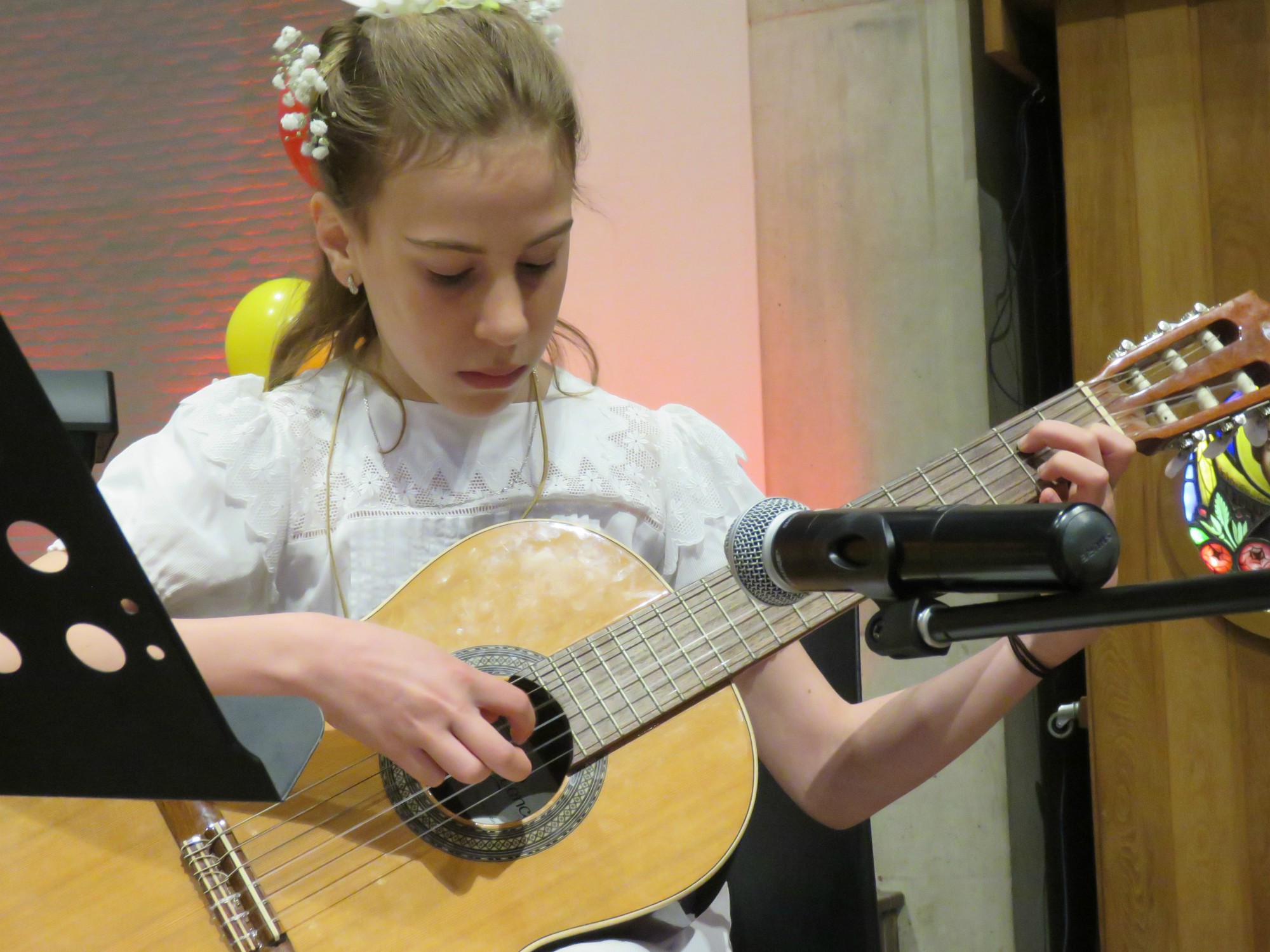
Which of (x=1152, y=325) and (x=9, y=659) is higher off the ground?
(x=9, y=659)

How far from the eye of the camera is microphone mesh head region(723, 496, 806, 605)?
668mm

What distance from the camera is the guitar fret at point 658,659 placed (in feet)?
3.72

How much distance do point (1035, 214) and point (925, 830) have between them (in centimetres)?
137

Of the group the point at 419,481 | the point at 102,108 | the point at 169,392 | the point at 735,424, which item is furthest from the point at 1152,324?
the point at 102,108

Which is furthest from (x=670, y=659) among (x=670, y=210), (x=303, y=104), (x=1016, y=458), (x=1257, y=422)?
(x=670, y=210)

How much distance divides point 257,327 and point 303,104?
3.29 feet

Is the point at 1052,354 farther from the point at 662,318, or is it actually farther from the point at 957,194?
the point at 662,318

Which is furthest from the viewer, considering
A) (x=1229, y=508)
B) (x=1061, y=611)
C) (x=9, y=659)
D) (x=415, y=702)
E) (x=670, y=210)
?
(x=670, y=210)

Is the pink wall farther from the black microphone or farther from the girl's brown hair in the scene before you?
the black microphone

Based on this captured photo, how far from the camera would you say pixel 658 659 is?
3.78 feet

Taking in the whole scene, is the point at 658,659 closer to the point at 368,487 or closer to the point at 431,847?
the point at 431,847

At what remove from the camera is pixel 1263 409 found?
1.10 metres

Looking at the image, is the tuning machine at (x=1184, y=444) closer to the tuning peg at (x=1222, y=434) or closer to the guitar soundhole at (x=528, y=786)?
the tuning peg at (x=1222, y=434)

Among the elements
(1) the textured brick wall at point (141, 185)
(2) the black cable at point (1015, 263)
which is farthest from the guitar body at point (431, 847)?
(1) the textured brick wall at point (141, 185)
